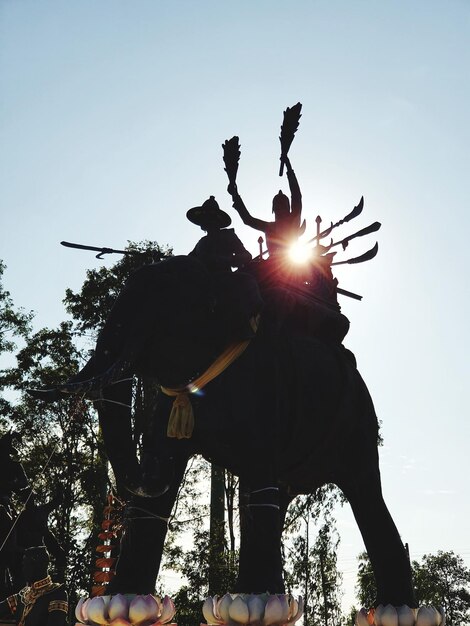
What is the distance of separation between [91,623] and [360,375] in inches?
91.3

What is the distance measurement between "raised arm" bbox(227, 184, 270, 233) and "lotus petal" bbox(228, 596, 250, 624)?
2459 millimetres

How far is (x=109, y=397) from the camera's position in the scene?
142 inches

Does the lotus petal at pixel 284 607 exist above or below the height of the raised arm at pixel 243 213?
below

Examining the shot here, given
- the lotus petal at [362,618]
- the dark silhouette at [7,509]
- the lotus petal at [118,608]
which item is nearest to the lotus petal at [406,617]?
the lotus petal at [362,618]

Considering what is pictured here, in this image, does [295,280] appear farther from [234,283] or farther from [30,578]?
[30,578]

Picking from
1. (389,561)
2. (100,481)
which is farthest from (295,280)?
(100,481)

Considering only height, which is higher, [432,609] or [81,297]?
[81,297]

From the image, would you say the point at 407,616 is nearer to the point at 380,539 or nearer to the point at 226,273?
the point at 380,539

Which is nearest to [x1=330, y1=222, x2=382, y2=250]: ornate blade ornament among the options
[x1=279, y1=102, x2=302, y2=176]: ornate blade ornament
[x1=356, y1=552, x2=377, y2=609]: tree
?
[x1=279, y1=102, x2=302, y2=176]: ornate blade ornament

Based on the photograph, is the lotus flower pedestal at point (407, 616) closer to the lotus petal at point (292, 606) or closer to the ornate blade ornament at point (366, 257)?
the lotus petal at point (292, 606)

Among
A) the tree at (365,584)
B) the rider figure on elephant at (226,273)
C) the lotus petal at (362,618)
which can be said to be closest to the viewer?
the rider figure on elephant at (226,273)

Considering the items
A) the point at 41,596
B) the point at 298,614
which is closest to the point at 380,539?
the point at 298,614

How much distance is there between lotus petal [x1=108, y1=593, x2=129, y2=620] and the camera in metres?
3.35

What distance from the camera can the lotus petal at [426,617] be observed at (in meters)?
4.12
